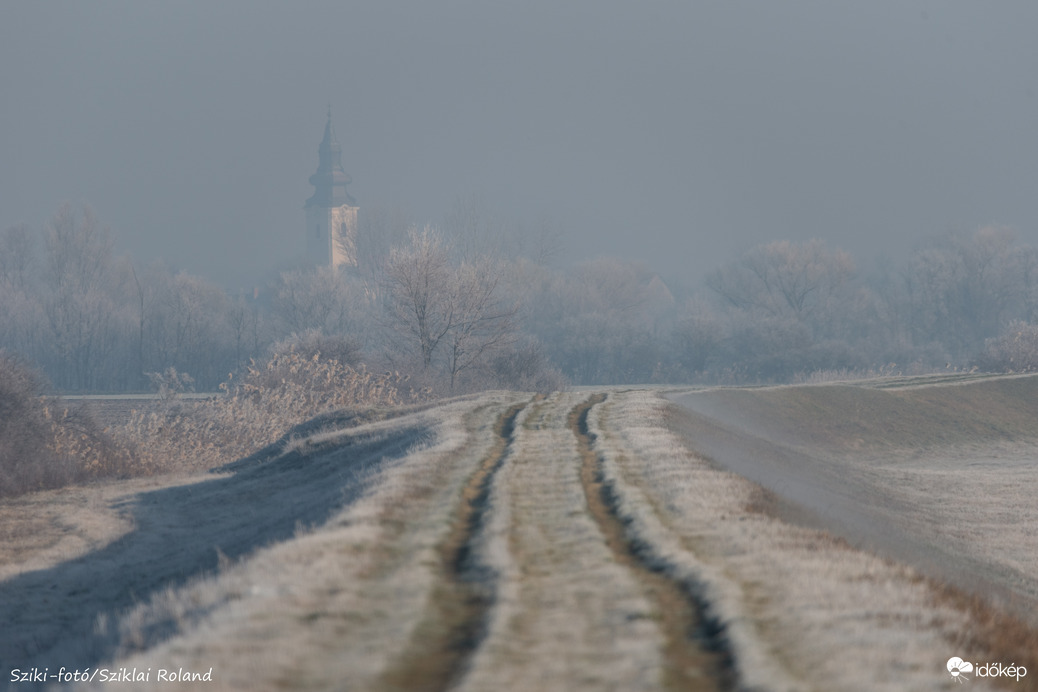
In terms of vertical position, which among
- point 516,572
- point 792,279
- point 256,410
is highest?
point 792,279

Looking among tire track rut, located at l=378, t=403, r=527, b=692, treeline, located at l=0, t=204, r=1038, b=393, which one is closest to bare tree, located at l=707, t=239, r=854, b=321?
treeline, located at l=0, t=204, r=1038, b=393

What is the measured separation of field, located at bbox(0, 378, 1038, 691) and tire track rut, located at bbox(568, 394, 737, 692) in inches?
Result: 1.3

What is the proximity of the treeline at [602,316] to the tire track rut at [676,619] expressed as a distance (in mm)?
54440

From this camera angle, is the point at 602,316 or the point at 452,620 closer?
the point at 452,620

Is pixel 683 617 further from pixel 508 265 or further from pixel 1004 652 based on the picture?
pixel 508 265

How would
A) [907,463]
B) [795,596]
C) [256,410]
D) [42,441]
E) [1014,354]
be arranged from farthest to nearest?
1. [1014,354]
2. [256,410]
3. [907,463]
4. [42,441]
5. [795,596]

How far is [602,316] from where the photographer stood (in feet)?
301

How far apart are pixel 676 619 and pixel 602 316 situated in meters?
83.9

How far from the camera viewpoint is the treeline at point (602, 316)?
84.7m

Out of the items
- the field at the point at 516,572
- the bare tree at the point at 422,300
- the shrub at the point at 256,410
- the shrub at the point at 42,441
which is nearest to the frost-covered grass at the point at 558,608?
the field at the point at 516,572

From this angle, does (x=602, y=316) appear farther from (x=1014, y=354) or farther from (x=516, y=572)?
(x=516, y=572)

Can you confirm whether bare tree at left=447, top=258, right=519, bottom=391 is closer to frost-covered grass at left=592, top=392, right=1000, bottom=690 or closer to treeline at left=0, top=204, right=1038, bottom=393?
treeline at left=0, top=204, right=1038, bottom=393

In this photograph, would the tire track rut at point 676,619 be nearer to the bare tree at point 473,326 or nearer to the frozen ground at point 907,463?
the frozen ground at point 907,463

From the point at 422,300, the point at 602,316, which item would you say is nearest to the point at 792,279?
the point at 602,316
